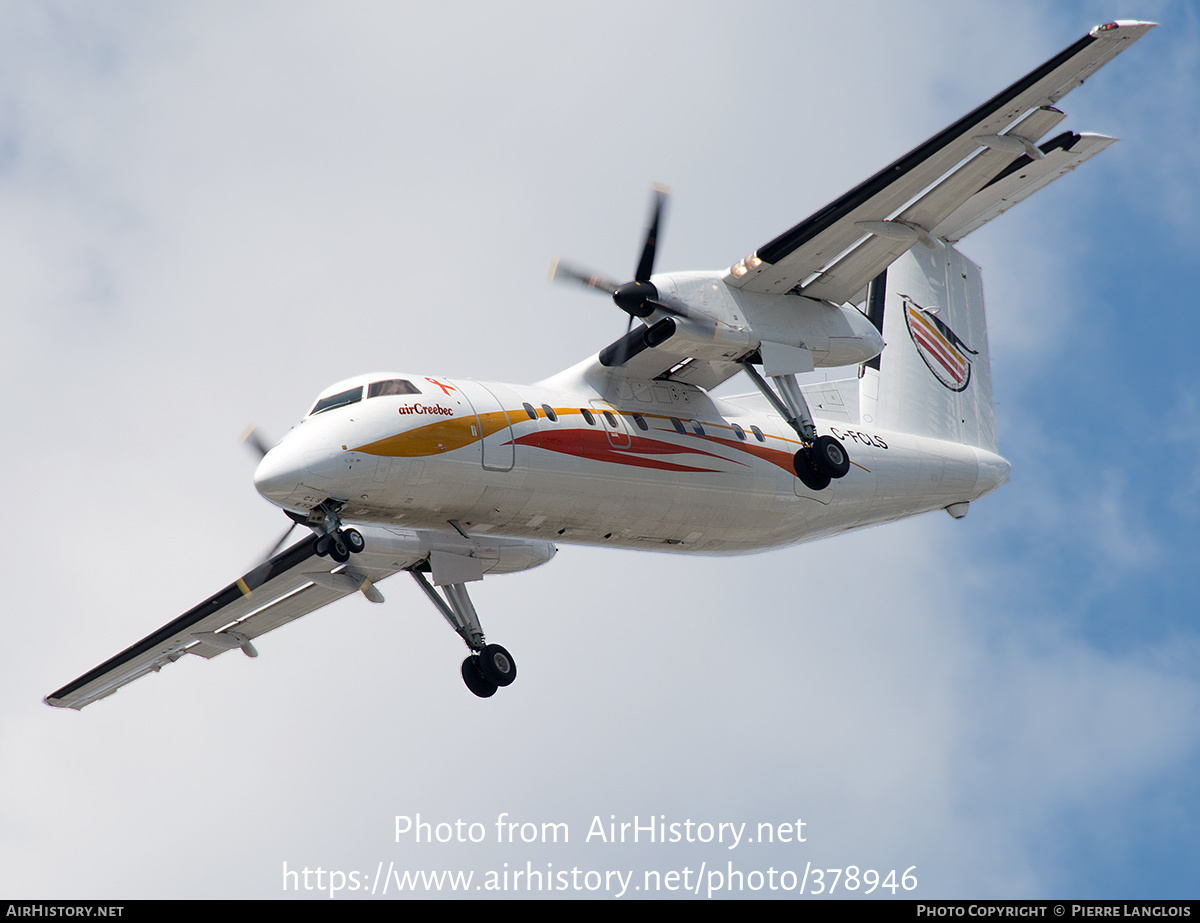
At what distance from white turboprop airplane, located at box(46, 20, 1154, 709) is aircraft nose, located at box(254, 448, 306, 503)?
2 cm

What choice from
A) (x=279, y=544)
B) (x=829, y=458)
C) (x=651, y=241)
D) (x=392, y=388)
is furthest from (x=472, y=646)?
(x=651, y=241)

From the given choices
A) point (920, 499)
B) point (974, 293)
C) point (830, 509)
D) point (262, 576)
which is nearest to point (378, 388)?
point (262, 576)

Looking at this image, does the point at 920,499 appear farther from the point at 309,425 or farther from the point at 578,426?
the point at 309,425

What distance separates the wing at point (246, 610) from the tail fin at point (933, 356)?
7973 millimetres

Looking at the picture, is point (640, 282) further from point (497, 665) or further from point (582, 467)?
point (497, 665)

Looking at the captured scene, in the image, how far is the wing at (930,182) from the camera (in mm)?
16000

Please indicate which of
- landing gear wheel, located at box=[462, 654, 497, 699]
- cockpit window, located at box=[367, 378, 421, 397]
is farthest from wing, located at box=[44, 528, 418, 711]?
cockpit window, located at box=[367, 378, 421, 397]

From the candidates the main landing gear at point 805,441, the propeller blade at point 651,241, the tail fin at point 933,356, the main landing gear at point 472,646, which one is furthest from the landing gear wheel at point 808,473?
the main landing gear at point 472,646

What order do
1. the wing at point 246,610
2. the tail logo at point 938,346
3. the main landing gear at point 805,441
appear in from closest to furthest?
1. the main landing gear at point 805,441
2. the wing at point 246,610
3. the tail logo at point 938,346

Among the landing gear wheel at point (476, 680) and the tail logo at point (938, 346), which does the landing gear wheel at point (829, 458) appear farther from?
the tail logo at point (938, 346)

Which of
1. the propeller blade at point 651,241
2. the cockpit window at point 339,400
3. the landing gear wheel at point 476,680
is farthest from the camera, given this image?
the landing gear wheel at point 476,680

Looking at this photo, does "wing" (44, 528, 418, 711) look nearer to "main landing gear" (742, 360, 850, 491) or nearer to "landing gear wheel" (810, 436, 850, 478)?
"main landing gear" (742, 360, 850, 491)

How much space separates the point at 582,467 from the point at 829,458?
331cm
